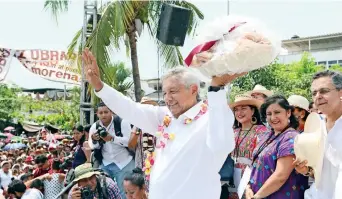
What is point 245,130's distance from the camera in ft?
15.6

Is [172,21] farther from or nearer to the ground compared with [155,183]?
farther from the ground

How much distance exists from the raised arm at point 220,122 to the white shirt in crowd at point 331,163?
90cm

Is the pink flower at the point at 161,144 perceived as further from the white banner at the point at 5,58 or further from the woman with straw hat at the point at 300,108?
the white banner at the point at 5,58

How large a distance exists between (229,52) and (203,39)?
0.72 ft

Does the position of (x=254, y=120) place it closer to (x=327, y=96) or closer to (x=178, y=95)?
(x=327, y=96)

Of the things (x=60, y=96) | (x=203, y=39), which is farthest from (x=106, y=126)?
(x=60, y=96)

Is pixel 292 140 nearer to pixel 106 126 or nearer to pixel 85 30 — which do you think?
pixel 106 126

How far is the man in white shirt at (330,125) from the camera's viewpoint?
135 inches

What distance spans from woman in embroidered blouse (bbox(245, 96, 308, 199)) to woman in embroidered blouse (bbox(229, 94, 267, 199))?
29 centimetres

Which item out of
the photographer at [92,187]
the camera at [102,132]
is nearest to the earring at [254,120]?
the photographer at [92,187]

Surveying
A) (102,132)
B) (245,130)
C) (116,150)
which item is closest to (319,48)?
(116,150)

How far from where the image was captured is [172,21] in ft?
13.4

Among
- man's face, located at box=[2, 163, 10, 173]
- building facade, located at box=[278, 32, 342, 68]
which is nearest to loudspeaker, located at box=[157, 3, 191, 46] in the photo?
man's face, located at box=[2, 163, 10, 173]

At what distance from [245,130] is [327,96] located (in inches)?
52.4
